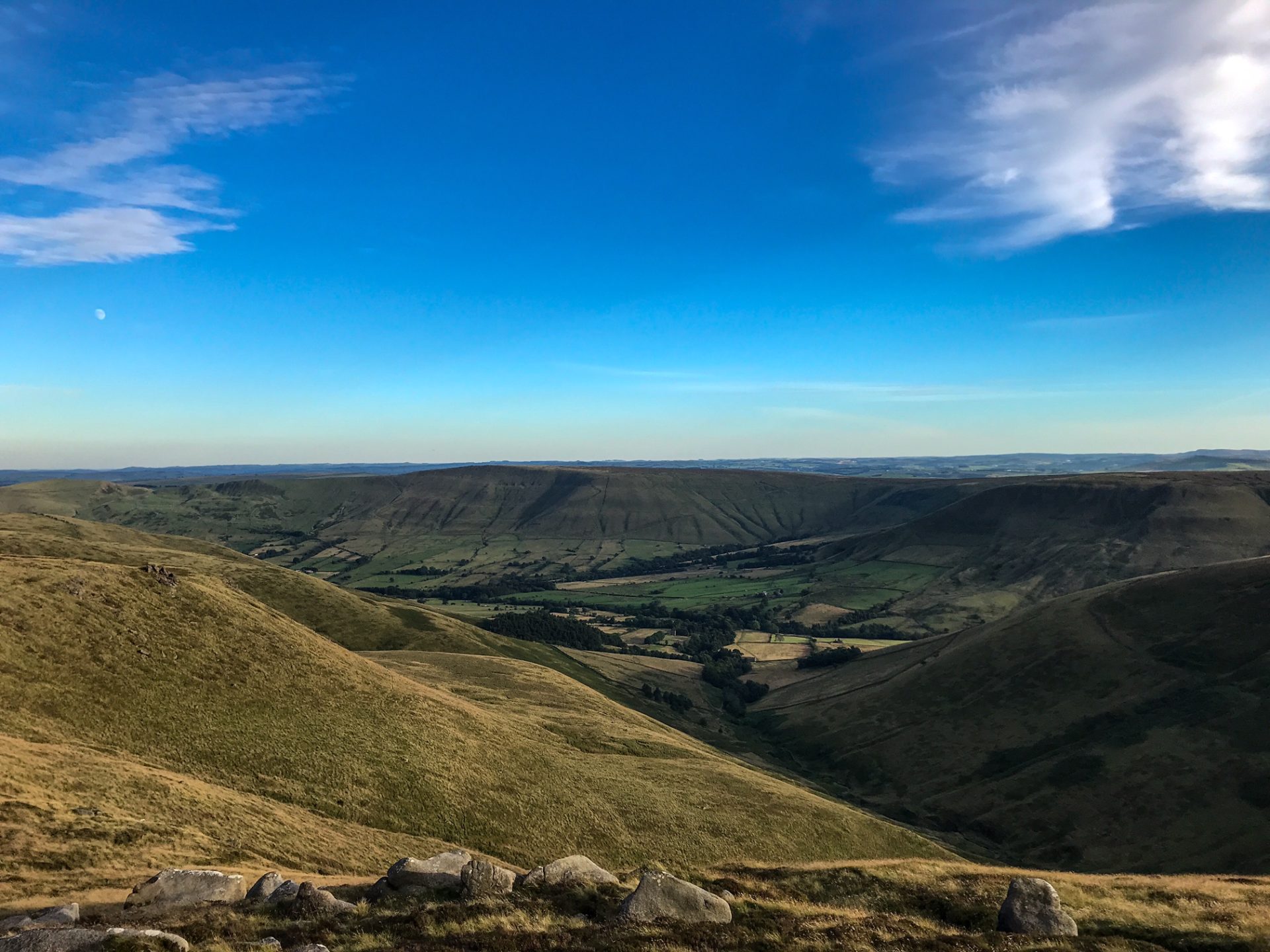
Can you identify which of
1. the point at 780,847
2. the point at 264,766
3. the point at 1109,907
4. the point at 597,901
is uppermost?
the point at 597,901

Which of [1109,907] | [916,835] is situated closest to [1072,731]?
[916,835]

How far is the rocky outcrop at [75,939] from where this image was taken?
19.6 metres

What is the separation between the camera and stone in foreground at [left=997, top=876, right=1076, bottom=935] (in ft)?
86.3

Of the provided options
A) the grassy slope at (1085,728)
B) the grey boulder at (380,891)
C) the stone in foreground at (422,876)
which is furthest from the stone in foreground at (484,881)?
the grassy slope at (1085,728)

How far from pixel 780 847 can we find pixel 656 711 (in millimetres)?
84465

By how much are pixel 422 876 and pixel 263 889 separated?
612 cm

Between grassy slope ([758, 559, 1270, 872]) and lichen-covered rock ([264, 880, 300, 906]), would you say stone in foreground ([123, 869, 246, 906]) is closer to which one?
lichen-covered rock ([264, 880, 300, 906])

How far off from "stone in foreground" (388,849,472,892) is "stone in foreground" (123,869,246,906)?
5.99 metres

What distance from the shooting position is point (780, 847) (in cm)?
6425

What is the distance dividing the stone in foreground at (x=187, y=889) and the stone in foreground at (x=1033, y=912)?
1234 inches

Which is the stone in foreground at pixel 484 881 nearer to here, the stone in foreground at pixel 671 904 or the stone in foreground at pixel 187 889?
the stone in foreground at pixel 671 904

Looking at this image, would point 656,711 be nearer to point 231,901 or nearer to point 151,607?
point 151,607

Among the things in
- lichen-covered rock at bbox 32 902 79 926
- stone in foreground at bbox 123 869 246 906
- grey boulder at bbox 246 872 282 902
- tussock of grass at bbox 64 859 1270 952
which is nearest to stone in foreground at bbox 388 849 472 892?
tussock of grass at bbox 64 859 1270 952

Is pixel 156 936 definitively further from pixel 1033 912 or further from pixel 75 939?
pixel 1033 912
